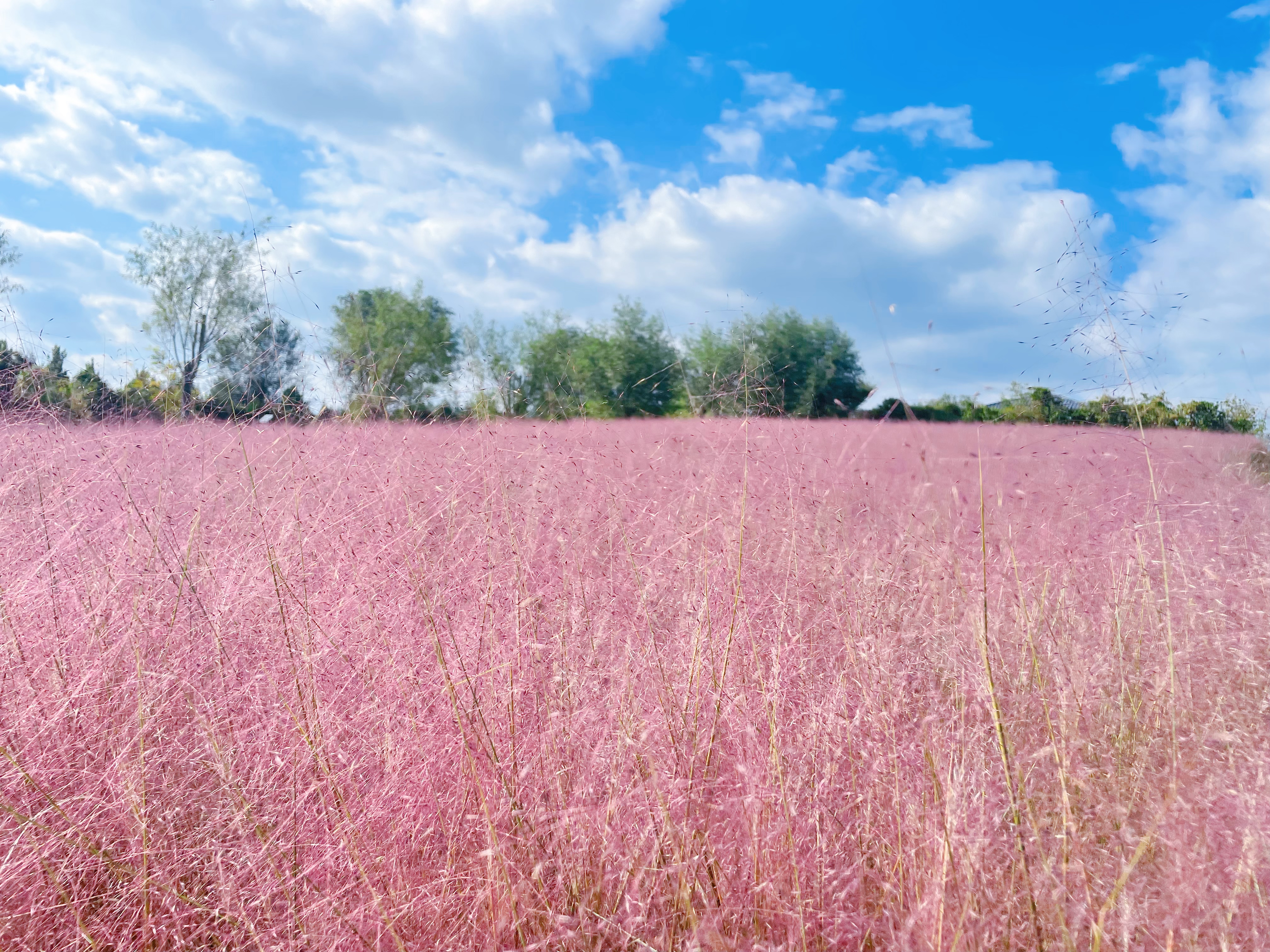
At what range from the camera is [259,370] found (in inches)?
166

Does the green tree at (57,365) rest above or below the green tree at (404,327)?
below

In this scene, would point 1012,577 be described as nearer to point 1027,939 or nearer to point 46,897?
point 1027,939

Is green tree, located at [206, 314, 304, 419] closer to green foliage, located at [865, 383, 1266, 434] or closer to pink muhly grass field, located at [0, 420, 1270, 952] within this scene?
pink muhly grass field, located at [0, 420, 1270, 952]

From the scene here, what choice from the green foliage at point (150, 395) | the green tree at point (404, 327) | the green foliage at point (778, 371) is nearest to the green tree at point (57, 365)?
the green foliage at point (150, 395)

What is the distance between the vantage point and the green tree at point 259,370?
3781 millimetres

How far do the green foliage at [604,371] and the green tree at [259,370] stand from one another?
1.43m

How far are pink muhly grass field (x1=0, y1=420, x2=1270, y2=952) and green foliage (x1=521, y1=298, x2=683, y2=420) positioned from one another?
3.20 ft

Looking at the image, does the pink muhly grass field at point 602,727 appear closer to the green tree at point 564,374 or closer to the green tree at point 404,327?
the green tree at point 564,374

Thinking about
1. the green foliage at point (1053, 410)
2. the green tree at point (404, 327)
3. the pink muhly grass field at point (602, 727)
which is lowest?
the pink muhly grass field at point (602, 727)

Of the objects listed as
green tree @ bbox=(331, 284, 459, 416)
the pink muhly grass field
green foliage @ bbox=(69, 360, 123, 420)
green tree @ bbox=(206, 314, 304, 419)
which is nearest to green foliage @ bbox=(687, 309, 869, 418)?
the pink muhly grass field

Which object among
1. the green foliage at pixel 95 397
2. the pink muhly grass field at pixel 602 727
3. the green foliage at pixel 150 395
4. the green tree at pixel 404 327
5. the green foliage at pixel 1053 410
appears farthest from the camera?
the green tree at pixel 404 327

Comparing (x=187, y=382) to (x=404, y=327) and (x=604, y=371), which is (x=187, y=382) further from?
(x=404, y=327)

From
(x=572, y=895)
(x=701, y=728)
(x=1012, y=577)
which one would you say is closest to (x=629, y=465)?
(x=1012, y=577)

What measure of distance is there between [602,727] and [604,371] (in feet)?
76.1
